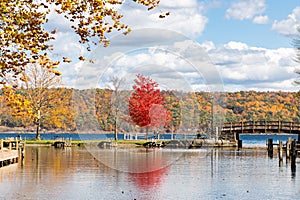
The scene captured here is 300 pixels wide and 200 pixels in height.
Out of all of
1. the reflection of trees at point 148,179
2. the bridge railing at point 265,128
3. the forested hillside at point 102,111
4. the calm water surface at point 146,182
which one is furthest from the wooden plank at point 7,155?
the bridge railing at point 265,128

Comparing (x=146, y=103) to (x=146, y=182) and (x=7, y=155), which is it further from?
(x=146, y=182)

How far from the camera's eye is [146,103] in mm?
90562

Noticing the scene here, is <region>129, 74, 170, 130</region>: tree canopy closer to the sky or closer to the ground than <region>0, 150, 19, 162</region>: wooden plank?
closer to the sky

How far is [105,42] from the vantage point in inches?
794

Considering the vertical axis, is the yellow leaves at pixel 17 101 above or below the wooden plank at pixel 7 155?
above

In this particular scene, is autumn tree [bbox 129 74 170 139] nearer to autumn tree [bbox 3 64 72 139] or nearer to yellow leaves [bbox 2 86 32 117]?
autumn tree [bbox 3 64 72 139]

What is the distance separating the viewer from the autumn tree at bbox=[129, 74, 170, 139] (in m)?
90.2

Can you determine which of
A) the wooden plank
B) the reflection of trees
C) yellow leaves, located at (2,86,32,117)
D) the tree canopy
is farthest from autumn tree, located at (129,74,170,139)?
yellow leaves, located at (2,86,32,117)

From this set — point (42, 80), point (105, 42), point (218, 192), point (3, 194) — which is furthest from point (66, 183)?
point (42, 80)

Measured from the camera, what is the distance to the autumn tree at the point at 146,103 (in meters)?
90.2

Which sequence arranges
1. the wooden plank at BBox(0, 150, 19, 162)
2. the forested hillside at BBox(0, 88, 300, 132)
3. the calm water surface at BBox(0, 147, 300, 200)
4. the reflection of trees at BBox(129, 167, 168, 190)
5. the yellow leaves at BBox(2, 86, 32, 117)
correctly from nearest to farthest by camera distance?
1. the yellow leaves at BBox(2, 86, 32, 117)
2. the calm water surface at BBox(0, 147, 300, 200)
3. the reflection of trees at BBox(129, 167, 168, 190)
4. the wooden plank at BBox(0, 150, 19, 162)
5. the forested hillside at BBox(0, 88, 300, 132)

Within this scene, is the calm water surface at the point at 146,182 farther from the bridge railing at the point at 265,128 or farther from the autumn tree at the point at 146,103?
the autumn tree at the point at 146,103

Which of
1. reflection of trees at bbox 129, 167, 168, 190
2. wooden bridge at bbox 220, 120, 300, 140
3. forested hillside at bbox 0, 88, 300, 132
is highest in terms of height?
forested hillside at bbox 0, 88, 300, 132

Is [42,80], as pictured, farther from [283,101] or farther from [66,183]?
[283,101]
